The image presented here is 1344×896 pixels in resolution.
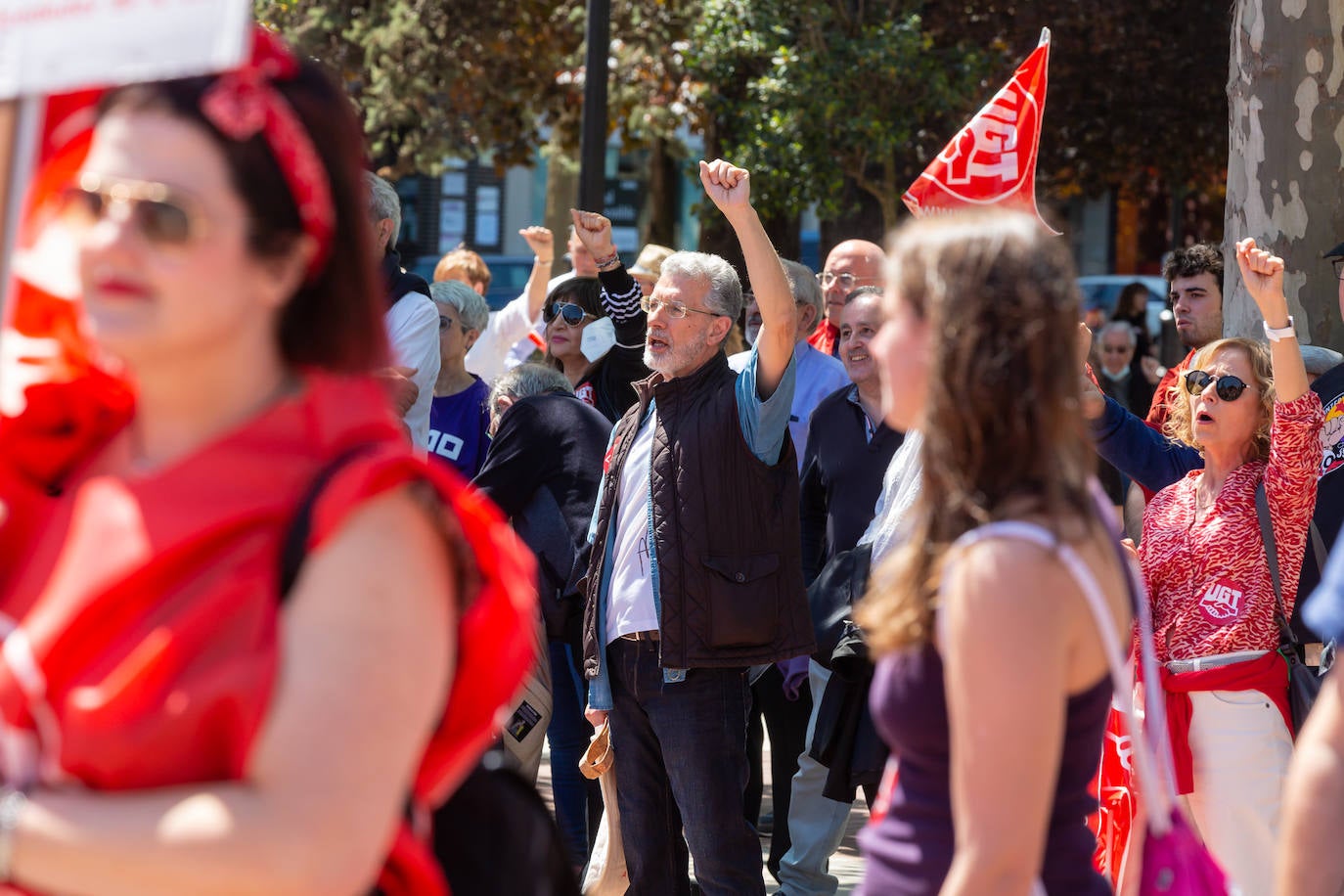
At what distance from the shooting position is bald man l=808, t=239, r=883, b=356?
769cm

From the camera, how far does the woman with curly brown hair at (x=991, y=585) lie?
2107mm

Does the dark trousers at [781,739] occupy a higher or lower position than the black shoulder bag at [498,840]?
lower

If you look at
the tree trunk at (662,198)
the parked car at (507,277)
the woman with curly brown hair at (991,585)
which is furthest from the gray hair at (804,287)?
the parked car at (507,277)

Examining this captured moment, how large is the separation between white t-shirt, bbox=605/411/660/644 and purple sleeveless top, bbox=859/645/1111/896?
8.56ft

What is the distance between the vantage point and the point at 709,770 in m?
4.95

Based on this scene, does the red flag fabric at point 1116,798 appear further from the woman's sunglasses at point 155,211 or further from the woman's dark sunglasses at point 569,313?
the woman's sunglasses at point 155,211

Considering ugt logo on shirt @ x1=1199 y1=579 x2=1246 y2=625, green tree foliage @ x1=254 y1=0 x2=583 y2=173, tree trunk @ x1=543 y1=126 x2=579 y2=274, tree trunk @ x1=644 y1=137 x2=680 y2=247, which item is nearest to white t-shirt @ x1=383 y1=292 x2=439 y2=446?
ugt logo on shirt @ x1=1199 y1=579 x2=1246 y2=625

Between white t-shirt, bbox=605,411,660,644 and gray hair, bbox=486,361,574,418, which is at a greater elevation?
gray hair, bbox=486,361,574,418

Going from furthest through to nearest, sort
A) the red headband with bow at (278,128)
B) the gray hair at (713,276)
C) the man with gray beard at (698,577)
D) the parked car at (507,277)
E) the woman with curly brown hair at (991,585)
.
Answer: the parked car at (507,277) → the gray hair at (713,276) → the man with gray beard at (698,577) → the woman with curly brown hair at (991,585) → the red headband with bow at (278,128)

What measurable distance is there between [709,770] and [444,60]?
1153 cm

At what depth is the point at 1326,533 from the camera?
506cm

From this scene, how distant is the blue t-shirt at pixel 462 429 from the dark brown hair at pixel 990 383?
4.29m

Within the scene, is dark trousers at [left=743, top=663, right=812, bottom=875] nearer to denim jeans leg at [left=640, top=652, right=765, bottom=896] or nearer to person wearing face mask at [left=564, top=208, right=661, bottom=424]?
person wearing face mask at [left=564, top=208, right=661, bottom=424]

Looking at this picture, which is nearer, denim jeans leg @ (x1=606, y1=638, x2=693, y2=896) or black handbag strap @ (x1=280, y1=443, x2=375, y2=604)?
black handbag strap @ (x1=280, y1=443, x2=375, y2=604)
